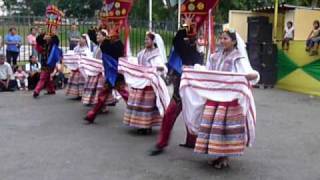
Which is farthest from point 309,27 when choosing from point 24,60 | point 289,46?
point 24,60

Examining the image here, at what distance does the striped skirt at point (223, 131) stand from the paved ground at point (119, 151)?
30 cm

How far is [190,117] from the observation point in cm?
622

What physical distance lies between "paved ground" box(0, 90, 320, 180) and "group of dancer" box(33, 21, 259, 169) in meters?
0.27

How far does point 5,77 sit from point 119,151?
7.46 m

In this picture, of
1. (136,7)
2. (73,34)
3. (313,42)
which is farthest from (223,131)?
(136,7)

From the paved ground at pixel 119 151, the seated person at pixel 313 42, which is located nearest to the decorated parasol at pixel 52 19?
the paved ground at pixel 119 151

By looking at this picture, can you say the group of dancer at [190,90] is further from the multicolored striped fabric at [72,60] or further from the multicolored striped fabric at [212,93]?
the multicolored striped fabric at [72,60]

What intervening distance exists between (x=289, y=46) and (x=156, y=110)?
7.61 metres

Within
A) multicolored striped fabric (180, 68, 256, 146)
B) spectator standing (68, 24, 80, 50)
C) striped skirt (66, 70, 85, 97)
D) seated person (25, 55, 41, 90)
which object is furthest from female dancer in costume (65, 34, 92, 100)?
multicolored striped fabric (180, 68, 256, 146)

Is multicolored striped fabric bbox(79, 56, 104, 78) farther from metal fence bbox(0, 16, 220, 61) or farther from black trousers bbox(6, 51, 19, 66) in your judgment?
metal fence bbox(0, 16, 220, 61)

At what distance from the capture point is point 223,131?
5.89 m

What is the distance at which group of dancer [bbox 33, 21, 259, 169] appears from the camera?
5.89 m

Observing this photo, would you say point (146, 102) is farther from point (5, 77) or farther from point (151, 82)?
point (5, 77)

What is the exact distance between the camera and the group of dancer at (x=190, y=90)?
5.89 metres
